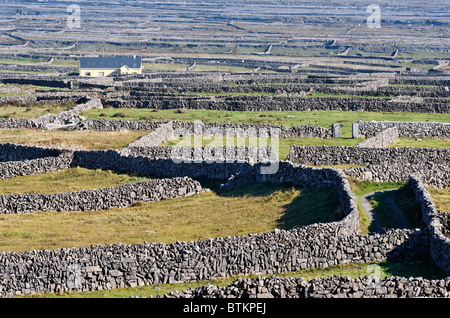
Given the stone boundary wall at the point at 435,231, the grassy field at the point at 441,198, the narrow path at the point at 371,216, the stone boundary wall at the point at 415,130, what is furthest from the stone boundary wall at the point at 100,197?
the stone boundary wall at the point at 415,130

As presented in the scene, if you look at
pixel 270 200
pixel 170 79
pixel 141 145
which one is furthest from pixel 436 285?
pixel 170 79

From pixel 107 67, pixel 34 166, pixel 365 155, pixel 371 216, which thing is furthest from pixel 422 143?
pixel 107 67

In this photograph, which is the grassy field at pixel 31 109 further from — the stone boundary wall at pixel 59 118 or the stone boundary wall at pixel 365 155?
the stone boundary wall at pixel 365 155

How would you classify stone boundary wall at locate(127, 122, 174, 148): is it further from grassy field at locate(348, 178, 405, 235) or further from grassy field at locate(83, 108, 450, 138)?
grassy field at locate(348, 178, 405, 235)
